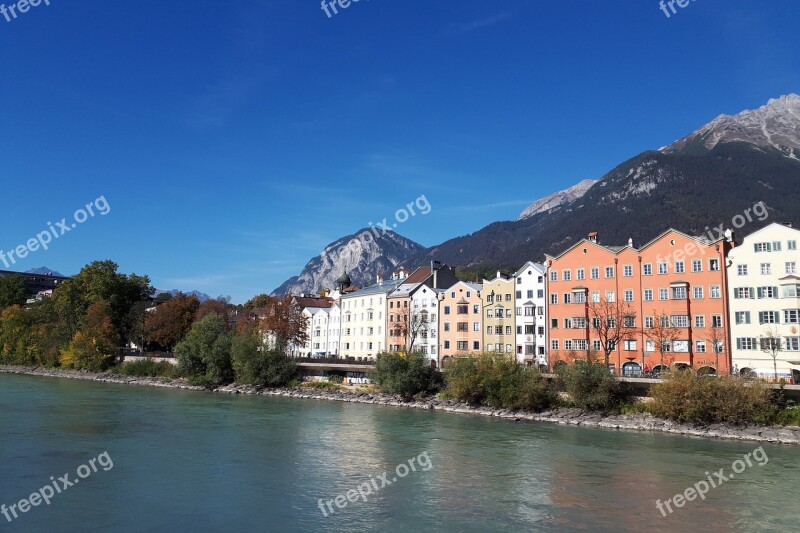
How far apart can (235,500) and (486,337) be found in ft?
155

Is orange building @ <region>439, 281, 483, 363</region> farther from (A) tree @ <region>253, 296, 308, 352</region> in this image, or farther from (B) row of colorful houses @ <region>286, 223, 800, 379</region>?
(A) tree @ <region>253, 296, 308, 352</region>

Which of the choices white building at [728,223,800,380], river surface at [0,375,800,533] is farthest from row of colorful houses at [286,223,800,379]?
river surface at [0,375,800,533]

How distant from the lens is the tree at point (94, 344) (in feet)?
285

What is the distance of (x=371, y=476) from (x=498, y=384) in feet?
83.9

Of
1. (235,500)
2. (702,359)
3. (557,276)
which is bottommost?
(235,500)

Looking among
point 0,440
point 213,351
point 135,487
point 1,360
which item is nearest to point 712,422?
point 135,487

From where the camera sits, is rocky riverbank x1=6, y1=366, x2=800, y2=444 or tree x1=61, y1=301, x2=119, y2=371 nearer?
rocky riverbank x1=6, y1=366, x2=800, y2=444

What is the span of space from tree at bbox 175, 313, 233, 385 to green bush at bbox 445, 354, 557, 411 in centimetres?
2961

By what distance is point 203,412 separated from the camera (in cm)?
4678

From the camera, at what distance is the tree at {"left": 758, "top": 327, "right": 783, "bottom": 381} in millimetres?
46688

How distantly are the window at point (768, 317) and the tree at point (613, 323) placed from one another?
31.8 ft

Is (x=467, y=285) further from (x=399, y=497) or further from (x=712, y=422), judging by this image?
(x=399, y=497)

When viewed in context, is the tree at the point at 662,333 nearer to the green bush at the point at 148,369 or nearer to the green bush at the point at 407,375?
the green bush at the point at 407,375

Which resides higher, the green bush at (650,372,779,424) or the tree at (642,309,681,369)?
the tree at (642,309,681,369)
